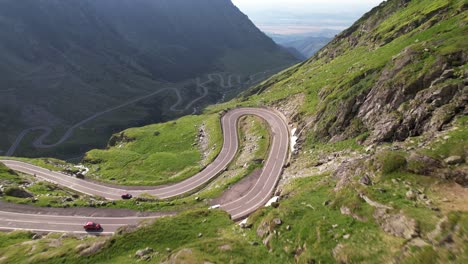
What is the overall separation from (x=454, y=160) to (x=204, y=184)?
5486 cm

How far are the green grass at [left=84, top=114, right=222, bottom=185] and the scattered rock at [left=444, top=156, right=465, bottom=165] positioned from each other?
6140 centimetres

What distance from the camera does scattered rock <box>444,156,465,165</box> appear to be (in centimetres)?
3394

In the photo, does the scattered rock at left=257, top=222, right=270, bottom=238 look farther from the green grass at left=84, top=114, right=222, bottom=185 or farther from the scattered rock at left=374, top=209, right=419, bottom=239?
the green grass at left=84, top=114, right=222, bottom=185

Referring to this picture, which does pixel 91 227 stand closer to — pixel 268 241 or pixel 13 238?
pixel 13 238

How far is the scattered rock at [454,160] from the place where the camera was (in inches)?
1336

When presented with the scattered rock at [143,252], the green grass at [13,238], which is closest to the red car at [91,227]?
the green grass at [13,238]

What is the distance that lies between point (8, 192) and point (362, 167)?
71.7m

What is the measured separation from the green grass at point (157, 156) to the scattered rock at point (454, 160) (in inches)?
2417

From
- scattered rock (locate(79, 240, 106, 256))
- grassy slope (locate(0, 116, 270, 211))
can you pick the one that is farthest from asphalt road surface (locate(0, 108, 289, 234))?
scattered rock (locate(79, 240, 106, 256))

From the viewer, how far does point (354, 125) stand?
63312mm

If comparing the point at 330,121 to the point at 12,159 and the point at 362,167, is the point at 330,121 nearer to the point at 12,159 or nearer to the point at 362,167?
the point at 362,167

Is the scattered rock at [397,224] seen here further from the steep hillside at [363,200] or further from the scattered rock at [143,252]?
the scattered rock at [143,252]

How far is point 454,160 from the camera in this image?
112 ft

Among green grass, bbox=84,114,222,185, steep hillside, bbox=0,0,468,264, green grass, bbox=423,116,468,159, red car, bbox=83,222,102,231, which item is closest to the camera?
steep hillside, bbox=0,0,468,264
